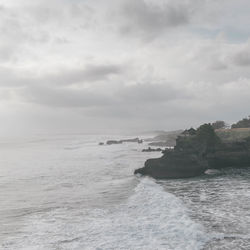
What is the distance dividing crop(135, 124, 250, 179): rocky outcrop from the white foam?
1925 centimetres

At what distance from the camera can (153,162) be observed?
171ft

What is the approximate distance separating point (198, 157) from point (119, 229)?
34.9 m

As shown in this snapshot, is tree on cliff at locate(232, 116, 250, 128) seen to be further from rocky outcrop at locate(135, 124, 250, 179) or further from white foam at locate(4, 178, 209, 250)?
white foam at locate(4, 178, 209, 250)

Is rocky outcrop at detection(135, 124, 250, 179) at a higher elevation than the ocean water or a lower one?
higher

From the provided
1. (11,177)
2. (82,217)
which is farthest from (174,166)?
(11,177)

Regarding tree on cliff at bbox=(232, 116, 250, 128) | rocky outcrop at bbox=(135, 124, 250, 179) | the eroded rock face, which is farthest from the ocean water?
tree on cliff at bbox=(232, 116, 250, 128)

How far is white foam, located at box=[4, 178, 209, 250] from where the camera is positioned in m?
20.0

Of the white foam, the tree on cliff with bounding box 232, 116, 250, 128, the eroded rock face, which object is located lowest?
the white foam

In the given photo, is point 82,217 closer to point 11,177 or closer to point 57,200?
point 57,200

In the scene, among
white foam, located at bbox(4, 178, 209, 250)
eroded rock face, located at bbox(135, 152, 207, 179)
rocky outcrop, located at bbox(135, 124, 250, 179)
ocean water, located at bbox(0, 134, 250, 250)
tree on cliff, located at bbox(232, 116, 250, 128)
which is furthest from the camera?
tree on cliff, located at bbox(232, 116, 250, 128)

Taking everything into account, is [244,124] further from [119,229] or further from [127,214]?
[119,229]

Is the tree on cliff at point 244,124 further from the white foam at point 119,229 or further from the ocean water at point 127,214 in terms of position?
the white foam at point 119,229

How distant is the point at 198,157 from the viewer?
5491 centimetres

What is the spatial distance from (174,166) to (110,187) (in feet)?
46.2
